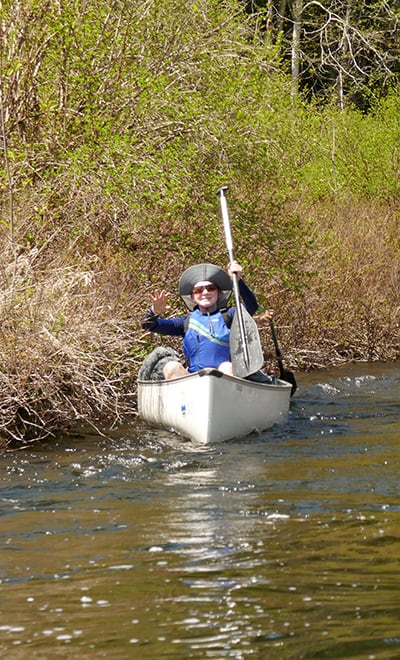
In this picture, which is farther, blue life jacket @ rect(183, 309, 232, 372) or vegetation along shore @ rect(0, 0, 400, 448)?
blue life jacket @ rect(183, 309, 232, 372)

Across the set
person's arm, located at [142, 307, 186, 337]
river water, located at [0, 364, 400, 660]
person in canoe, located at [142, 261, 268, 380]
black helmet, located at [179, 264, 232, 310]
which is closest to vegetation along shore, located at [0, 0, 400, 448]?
person's arm, located at [142, 307, 186, 337]

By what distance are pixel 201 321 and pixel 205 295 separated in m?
0.24

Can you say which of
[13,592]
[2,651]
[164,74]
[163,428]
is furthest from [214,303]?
[2,651]

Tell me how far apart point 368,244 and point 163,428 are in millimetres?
8116

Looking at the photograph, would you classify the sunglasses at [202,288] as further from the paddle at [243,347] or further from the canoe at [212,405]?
the canoe at [212,405]

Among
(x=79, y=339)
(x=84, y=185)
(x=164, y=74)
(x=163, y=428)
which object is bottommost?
(x=163, y=428)

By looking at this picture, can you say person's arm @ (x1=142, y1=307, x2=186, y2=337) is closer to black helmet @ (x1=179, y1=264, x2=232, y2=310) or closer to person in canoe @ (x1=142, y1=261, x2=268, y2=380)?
person in canoe @ (x1=142, y1=261, x2=268, y2=380)

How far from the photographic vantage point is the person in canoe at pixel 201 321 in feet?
36.7

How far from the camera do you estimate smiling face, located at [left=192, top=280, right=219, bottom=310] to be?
11.3 meters

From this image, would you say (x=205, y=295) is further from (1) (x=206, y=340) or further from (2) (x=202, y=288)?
(1) (x=206, y=340)

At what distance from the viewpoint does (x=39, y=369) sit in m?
10.3

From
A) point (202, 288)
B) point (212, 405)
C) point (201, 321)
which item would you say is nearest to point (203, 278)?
point (202, 288)

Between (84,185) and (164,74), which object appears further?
(164,74)

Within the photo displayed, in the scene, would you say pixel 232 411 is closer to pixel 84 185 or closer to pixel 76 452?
pixel 76 452
